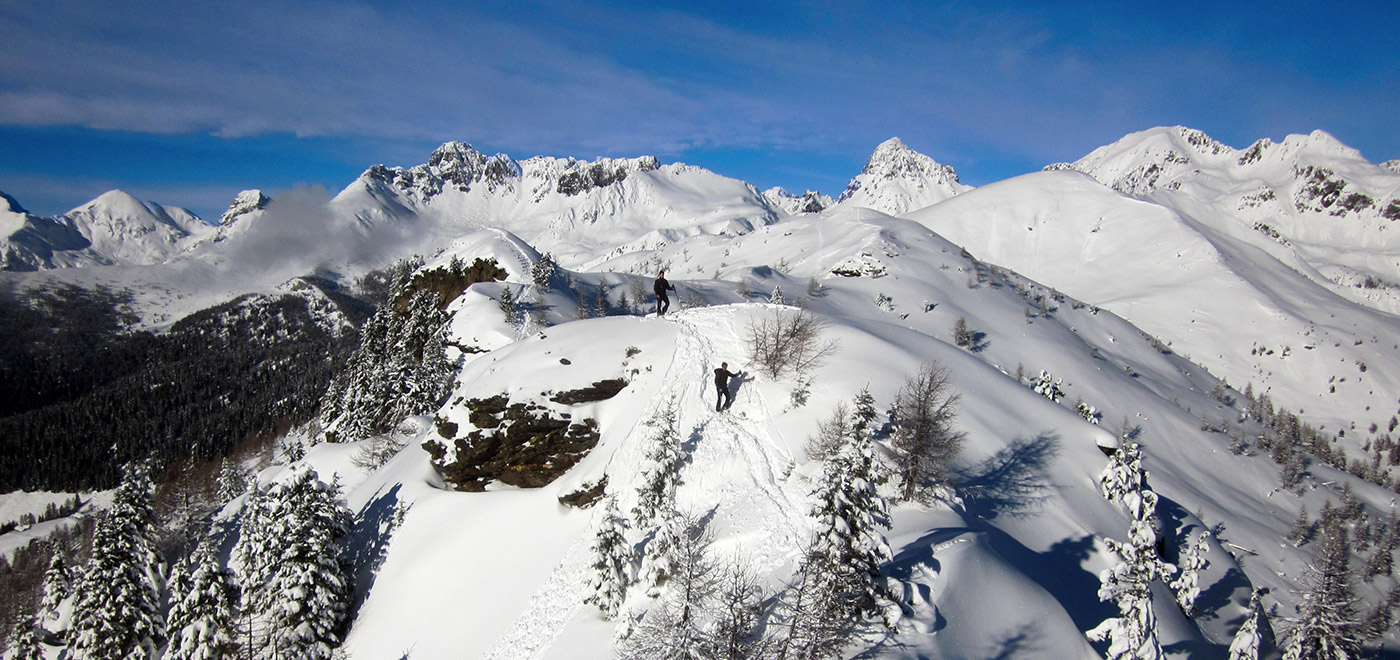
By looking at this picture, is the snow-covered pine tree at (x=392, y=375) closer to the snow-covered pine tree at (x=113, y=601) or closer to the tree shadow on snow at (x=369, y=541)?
the tree shadow on snow at (x=369, y=541)

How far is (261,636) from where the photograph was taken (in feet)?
79.7

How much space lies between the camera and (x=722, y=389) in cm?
2480

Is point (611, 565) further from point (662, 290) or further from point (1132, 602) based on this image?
point (662, 290)

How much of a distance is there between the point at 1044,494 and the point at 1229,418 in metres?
68.8

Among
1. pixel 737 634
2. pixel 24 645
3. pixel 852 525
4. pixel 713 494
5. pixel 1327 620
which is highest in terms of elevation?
pixel 852 525

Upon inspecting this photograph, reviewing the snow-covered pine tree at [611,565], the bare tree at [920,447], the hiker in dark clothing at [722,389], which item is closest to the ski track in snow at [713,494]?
the hiker in dark clothing at [722,389]

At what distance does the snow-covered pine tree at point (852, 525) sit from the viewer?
43.7 feet

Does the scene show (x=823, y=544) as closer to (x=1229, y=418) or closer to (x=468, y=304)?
(x=468, y=304)

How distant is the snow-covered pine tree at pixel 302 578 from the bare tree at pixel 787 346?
814 inches

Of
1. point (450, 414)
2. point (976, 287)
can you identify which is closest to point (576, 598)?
point (450, 414)

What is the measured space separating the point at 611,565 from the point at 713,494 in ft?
16.2

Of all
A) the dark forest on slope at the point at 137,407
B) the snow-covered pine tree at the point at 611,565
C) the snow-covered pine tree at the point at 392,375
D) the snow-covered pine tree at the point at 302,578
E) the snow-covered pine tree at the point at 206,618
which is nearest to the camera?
the snow-covered pine tree at the point at 611,565

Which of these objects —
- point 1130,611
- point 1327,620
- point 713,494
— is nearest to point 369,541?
point 713,494

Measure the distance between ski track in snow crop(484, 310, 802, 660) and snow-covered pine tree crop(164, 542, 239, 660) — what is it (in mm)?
13985
